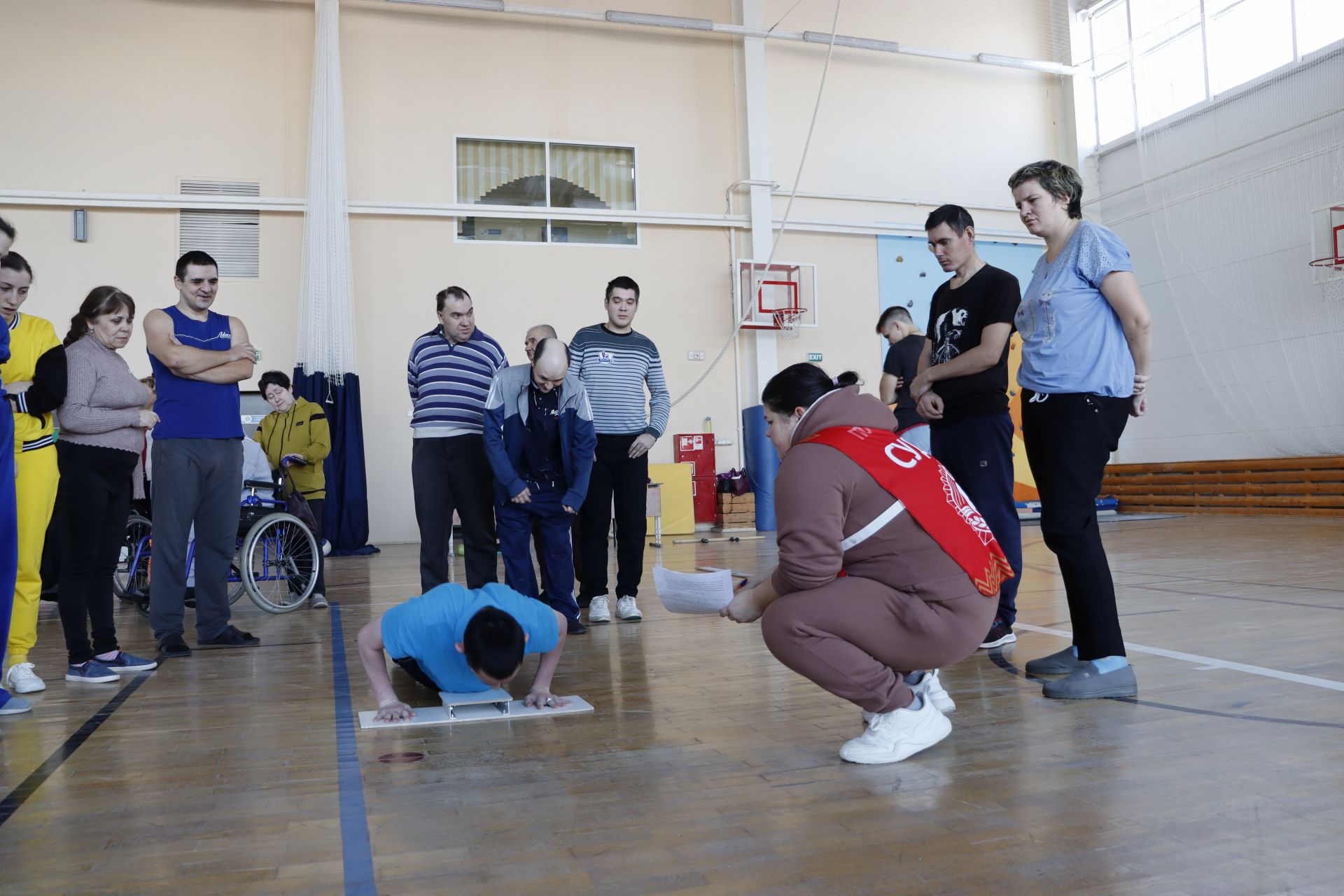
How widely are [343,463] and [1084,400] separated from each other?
7.53 meters

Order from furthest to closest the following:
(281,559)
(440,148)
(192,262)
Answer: (440,148)
(281,559)
(192,262)

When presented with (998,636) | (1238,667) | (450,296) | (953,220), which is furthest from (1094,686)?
(450,296)

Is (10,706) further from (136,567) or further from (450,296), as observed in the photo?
(136,567)

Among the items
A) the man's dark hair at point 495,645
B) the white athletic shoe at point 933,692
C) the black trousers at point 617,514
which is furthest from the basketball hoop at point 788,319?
the man's dark hair at point 495,645

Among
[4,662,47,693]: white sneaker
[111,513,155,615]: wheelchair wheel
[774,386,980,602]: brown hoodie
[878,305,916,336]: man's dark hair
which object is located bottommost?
[4,662,47,693]: white sneaker

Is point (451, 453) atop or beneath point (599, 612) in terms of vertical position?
atop

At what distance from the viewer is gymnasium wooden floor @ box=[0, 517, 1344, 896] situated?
4.40 feet

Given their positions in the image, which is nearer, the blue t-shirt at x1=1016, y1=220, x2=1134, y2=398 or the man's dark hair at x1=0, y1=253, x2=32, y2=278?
the blue t-shirt at x1=1016, y1=220, x2=1134, y2=398

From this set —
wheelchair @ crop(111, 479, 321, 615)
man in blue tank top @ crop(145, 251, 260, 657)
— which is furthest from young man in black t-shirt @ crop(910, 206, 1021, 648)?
wheelchair @ crop(111, 479, 321, 615)

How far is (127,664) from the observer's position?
301 centimetres

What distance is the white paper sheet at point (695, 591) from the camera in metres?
1.95

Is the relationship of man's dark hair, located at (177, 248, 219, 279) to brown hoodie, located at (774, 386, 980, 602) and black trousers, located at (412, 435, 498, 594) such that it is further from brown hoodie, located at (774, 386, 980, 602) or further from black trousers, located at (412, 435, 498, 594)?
brown hoodie, located at (774, 386, 980, 602)

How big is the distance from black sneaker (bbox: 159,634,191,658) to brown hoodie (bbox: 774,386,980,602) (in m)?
2.36

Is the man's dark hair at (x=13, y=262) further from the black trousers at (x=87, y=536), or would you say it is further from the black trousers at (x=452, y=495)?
the black trousers at (x=452, y=495)
